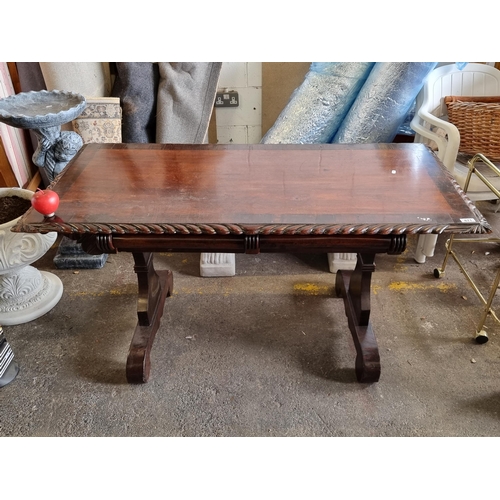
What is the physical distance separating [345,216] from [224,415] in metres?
0.99

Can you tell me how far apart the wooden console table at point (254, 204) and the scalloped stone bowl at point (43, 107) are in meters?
0.35

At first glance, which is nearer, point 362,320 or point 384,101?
point 362,320

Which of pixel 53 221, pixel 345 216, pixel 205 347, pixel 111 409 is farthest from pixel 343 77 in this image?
pixel 111 409

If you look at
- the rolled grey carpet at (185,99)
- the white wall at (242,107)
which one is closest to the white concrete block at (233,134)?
the white wall at (242,107)

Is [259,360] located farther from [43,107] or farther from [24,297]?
[43,107]

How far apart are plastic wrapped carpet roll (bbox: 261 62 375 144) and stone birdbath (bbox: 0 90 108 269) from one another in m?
1.31

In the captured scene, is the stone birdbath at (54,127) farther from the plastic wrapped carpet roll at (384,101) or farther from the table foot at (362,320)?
the plastic wrapped carpet roll at (384,101)

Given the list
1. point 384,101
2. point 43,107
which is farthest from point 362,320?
point 43,107

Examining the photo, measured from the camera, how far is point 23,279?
2.44 metres

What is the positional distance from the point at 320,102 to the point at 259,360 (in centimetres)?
182

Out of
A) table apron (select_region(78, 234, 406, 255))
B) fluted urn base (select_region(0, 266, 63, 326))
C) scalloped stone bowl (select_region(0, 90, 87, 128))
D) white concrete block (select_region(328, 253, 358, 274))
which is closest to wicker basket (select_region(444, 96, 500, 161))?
white concrete block (select_region(328, 253, 358, 274))

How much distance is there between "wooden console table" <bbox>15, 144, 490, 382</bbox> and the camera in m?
1.66

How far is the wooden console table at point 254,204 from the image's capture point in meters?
1.66

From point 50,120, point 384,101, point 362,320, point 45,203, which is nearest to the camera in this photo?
point 45,203
